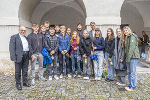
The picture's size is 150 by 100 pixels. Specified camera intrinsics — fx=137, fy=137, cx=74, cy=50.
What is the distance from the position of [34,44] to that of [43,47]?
0.38m

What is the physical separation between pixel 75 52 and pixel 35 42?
135 cm

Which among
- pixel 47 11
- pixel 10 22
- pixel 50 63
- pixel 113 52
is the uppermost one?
pixel 47 11

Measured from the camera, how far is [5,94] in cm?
360

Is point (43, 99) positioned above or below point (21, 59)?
below

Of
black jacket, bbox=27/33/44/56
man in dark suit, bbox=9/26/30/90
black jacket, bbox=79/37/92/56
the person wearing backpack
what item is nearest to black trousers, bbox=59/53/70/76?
black jacket, bbox=79/37/92/56

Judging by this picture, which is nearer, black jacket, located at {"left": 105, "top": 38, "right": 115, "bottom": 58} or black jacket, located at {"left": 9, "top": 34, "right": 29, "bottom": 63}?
black jacket, located at {"left": 9, "top": 34, "right": 29, "bottom": 63}

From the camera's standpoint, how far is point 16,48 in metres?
3.68

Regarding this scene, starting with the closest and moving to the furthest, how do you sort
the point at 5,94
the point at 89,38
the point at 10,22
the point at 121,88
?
1. the point at 5,94
2. the point at 121,88
3. the point at 89,38
4. the point at 10,22

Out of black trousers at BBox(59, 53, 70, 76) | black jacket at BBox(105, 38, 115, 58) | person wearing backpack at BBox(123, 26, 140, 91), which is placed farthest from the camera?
black trousers at BBox(59, 53, 70, 76)

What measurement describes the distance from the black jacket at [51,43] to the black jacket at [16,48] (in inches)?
35.4

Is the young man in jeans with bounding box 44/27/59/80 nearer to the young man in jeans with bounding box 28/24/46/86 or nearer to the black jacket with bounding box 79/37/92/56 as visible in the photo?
the young man in jeans with bounding box 28/24/46/86

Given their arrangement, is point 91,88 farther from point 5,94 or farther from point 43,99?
point 5,94

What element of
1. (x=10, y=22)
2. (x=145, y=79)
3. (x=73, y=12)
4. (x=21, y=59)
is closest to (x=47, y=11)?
(x=73, y=12)

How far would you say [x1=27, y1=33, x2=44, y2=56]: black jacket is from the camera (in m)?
4.04
